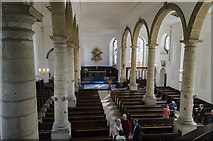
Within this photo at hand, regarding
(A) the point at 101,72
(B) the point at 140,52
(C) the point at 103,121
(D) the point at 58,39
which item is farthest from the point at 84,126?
(B) the point at 140,52

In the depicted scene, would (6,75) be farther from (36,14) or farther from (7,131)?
(36,14)

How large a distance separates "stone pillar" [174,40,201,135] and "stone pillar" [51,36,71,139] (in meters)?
5.32

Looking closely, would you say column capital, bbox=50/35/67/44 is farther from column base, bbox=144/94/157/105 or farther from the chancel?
column base, bbox=144/94/157/105

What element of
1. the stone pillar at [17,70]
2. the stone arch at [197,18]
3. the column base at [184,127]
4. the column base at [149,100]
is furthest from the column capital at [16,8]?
the column base at [149,100]

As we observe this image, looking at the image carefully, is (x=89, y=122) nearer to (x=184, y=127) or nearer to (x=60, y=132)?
(x=60, y=132)

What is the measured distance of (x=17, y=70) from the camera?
105 inches

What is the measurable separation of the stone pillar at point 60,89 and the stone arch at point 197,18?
5.74 metres

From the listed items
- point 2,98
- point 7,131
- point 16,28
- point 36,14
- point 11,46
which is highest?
point 36,14

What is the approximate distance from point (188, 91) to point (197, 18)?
3404 millimetres

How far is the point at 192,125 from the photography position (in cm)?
755

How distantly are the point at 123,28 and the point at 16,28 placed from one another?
18099 millimetres

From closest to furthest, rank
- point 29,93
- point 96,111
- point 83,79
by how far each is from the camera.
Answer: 1. point 29,93
2. point 96,111
3. point 83,79

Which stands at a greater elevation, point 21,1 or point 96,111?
point 21,1

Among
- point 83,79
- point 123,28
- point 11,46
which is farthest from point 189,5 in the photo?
point 83,79
